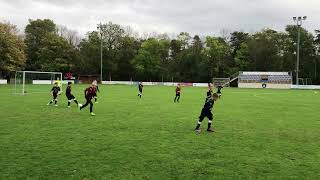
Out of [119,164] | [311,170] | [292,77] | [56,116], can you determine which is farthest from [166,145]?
[292,77]

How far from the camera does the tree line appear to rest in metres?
91.5

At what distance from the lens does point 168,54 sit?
104m

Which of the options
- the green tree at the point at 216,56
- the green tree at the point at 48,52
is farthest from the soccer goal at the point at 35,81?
the green tree at the point at 216,56

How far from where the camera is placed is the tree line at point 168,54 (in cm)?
9150

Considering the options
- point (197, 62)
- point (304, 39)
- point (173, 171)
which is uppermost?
point (304, 39)

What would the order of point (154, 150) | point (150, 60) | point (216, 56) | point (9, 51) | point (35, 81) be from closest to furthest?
point (154, 150)
point (35, 81)
point (9, 51)
point (216, 56)
point (150, 60)

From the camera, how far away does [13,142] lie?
1141 cm

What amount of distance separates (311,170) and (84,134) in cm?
771

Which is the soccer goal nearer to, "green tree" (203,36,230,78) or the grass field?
the grass field

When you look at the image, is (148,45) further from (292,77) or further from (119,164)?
(119,164)

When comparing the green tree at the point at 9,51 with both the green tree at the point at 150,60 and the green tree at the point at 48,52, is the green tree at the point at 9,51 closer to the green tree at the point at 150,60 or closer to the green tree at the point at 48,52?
the green tree at the point at 48,52

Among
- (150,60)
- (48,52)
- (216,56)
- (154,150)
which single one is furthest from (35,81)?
(216,56)

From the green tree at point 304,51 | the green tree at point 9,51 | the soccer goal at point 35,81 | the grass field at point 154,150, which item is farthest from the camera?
the green tree at point 304,51

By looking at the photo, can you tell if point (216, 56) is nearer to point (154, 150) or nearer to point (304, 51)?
point (304, 51)
